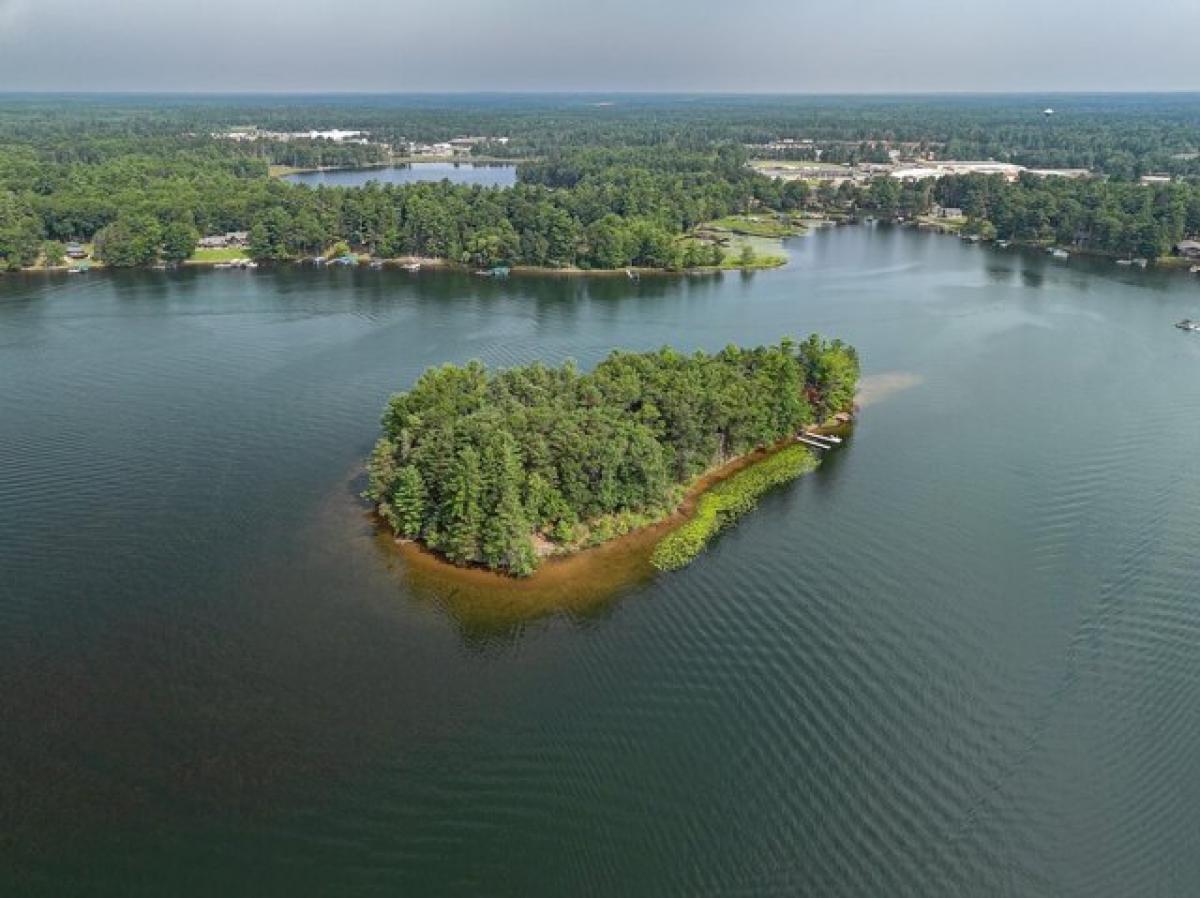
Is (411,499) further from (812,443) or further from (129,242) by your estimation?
(129,242)

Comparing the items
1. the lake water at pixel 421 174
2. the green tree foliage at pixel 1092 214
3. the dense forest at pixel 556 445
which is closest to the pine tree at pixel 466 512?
the dense forest at pixel 556 445

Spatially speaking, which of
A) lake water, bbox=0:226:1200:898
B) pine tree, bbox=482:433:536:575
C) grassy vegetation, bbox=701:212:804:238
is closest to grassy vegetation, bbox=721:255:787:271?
grassy vegetation, bbox=701:212:804:238

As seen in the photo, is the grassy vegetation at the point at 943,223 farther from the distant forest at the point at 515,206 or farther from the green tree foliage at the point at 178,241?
the green tree foliage at the point at 178,241

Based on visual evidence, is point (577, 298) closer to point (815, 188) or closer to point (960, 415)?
point (960, 415)

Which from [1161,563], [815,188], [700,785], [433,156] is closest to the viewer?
[700,785]

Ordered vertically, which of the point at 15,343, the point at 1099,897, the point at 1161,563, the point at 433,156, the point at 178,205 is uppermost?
the point at 433,156

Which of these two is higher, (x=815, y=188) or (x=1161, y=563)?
(x=815, y=188)

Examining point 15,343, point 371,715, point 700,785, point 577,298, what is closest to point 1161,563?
point 700,785
